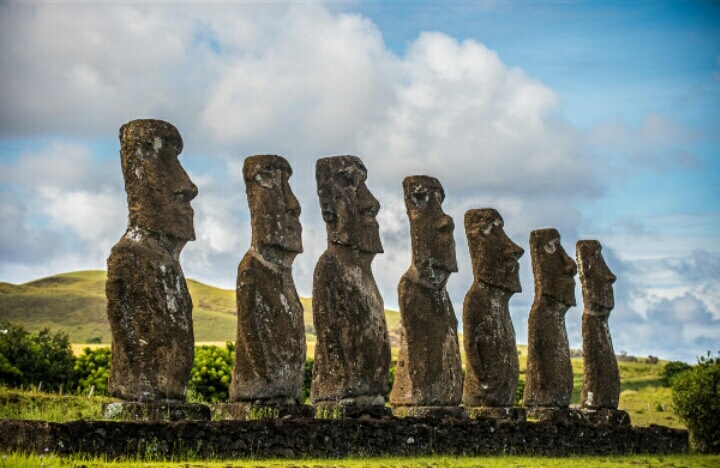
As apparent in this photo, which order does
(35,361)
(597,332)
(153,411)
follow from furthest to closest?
1. (35,361)
2. (597,332)
3. (153,411)

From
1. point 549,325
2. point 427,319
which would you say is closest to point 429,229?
point 427,319

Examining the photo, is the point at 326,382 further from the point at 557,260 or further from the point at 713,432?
the point at 713,432

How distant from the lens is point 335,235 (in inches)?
810

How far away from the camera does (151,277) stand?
17.0m

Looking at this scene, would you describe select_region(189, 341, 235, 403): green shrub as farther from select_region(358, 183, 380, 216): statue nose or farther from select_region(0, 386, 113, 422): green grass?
select_region(358, 183, 380, 216): statue nose

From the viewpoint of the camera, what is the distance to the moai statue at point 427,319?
853 inches

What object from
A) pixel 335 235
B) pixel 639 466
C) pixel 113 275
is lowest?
pixel 639 466

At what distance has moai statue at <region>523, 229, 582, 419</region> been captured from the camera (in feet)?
85.1

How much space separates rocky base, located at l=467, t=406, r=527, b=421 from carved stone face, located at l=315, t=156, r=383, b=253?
4.69 metres

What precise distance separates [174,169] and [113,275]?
2212mm

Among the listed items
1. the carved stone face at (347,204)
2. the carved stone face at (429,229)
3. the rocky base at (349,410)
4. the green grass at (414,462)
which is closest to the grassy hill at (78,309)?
the green grass at (414,462)

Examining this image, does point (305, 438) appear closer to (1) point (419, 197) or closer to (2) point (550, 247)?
(1) point (419, 197)

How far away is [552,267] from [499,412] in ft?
16.7

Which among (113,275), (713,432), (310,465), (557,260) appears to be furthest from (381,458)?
(713,432)
